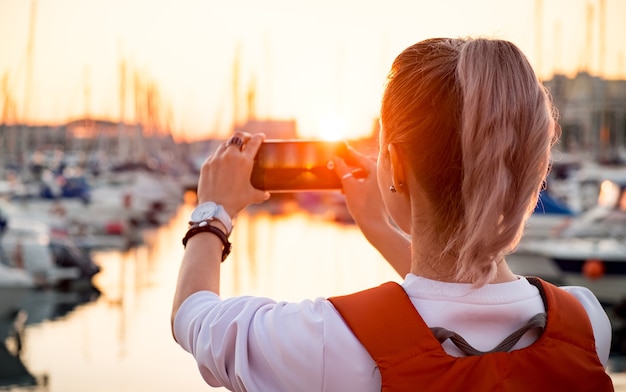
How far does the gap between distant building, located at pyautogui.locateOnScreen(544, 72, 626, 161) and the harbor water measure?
25.6ft

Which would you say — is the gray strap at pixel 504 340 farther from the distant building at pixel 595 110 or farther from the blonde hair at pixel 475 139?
the distant building at pixel 595 110

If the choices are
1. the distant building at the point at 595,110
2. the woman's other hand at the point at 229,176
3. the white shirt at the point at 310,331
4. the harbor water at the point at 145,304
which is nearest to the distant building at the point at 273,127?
the distant building at the point at 595,110

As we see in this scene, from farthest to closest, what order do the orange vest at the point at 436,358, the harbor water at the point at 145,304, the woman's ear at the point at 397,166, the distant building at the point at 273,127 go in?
the distant building at the point at 273,127 < the harbor water at the point at 145,304 < the woman's ear at the point at 397,166 < the orange vest at the point at 436,358

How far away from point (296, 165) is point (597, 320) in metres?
0.64

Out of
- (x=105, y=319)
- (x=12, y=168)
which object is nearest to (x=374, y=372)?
(x=105, y=319)

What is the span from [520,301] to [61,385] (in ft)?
33.7

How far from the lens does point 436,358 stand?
4.25ft

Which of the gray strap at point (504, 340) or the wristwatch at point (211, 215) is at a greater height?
the wristwatch at point (211, 215)

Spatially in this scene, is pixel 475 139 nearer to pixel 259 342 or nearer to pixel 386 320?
pixel 386 320

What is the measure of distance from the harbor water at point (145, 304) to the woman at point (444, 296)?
366 inches

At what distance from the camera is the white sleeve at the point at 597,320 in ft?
4.88

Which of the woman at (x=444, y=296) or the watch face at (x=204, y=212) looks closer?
the woman at (x=444, y=296)

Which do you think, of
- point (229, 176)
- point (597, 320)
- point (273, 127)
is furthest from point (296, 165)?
point (273, 127)

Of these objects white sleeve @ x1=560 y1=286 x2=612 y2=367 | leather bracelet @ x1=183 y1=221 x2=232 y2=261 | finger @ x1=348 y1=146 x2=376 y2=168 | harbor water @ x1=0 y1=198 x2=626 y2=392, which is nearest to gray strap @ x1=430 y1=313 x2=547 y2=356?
white sleeve @ x1=560 y1=286 x2=612 y2=367
